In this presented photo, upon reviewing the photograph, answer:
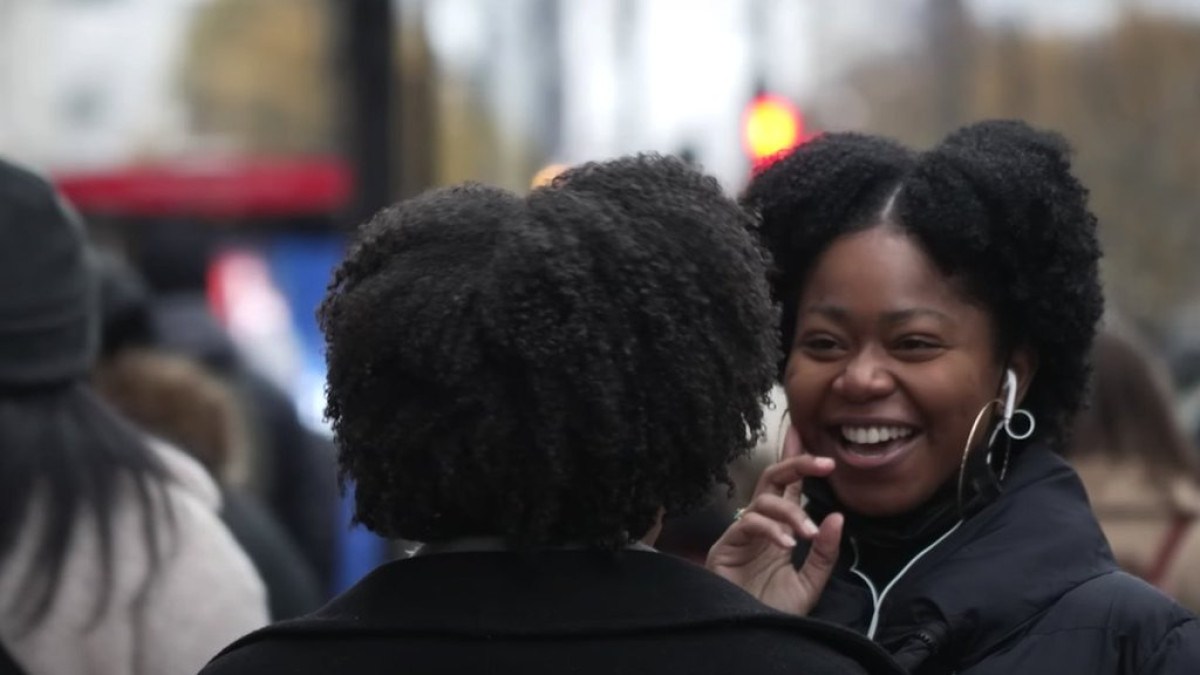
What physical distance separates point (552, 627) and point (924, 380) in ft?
2.40

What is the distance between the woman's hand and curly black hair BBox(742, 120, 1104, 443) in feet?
0.74

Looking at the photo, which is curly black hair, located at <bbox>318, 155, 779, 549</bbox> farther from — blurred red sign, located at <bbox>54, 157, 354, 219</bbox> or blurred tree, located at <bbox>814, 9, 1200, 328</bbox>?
blurred red sign, located at <bbox>54, 157, 354, 219</bbox>

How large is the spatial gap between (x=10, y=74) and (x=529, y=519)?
52700 millimetres

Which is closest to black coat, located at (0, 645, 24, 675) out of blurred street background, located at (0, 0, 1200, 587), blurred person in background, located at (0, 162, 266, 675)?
blurred person in background, located at (0, 162, 266, 675)

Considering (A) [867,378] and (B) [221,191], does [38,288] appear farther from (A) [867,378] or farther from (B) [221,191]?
(B) [221,191]

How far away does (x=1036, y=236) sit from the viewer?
265cm

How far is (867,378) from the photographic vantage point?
8.66ft

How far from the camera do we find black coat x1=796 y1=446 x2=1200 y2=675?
2436 millimetres

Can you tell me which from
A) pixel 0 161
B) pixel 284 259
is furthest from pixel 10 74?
pixel 0 161

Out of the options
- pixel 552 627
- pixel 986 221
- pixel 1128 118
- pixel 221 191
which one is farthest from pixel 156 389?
pixel 1128 118

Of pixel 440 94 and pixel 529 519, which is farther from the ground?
pixel 529 519

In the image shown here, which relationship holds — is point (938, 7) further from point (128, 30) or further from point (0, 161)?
point (128, 30)

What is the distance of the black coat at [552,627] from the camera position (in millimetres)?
2092

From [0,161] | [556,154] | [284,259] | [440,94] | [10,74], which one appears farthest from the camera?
[10,74]
